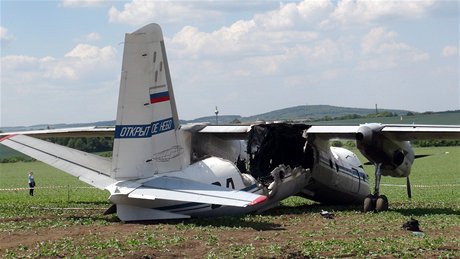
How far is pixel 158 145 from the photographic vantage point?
18.9 meters

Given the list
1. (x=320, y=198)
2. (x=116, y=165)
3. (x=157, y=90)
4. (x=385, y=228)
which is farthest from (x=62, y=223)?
(x=320, y=198)

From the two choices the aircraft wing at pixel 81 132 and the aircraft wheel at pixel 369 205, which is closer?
the aircraft wheel at pixel 369 205

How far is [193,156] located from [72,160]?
458 cm

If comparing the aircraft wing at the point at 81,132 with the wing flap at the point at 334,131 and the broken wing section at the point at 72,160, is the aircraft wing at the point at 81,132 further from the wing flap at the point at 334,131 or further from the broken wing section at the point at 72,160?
the wing flap at the point at 334,131

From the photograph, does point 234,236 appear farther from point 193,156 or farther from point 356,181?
point 356,181

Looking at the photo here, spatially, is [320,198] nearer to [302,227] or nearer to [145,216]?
[302,227]

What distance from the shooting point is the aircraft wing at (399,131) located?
22625mm

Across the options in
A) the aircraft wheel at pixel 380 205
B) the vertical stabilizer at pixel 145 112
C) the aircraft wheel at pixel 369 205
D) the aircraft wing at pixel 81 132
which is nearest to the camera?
the vertical stabilizer at pixel 145 112

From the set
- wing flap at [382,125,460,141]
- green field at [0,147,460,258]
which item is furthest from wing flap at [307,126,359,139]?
green field at [0,147,460,258]

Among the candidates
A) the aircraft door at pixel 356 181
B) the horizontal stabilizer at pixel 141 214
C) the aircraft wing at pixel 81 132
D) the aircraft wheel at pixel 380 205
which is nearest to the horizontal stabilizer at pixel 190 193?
the horizontal stabilizer at pixel 141 214

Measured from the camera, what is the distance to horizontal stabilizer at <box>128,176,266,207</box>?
1723 cm

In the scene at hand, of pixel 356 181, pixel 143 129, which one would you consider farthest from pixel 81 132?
pixel 143 129

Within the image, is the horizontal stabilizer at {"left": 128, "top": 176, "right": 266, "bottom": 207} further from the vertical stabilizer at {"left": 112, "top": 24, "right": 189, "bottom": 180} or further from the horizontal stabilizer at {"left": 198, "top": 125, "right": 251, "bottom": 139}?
the horizontal stabilizer at {"left": 198, "top": 125, "right": 251, "bottom": 139}

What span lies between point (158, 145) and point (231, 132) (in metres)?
5.31
